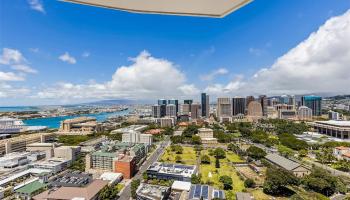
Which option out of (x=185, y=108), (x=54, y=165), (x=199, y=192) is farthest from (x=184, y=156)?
(x=185, y=108)

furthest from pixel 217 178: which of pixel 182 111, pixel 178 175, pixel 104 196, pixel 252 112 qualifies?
pixel 182 111

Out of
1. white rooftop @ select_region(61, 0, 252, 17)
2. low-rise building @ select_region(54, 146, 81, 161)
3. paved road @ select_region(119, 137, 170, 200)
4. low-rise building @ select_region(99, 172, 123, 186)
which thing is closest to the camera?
white rooftop @ select_region(61, 0, 252, 17)

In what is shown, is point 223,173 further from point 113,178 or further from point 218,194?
point 113,178

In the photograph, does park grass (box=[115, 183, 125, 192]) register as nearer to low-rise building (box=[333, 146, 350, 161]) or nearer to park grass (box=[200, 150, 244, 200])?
park grass (box=[200, 150, 244, 200])

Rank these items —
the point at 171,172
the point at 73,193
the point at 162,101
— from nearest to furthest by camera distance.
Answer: the point at 73,193 < the point at 171,172 < the point at 162,101

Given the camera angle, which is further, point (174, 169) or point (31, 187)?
point (174, 169)

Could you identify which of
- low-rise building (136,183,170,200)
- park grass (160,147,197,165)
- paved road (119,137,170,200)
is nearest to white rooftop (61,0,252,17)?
low-rise building (136,183,170,200)
